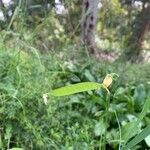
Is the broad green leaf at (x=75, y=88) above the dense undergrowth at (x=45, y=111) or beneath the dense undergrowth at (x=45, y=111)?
above

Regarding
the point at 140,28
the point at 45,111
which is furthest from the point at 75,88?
the point at 140,28

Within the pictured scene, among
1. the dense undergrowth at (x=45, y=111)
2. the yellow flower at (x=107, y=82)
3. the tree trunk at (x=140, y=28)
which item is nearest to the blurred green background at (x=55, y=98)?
the dense undergrowth at (x=45, y=111)

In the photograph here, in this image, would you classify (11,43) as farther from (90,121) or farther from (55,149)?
(55,149)

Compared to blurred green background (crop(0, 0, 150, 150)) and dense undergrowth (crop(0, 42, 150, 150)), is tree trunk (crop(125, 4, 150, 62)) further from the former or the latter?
dense undergrowth (crop(0, 42, 150, 150))

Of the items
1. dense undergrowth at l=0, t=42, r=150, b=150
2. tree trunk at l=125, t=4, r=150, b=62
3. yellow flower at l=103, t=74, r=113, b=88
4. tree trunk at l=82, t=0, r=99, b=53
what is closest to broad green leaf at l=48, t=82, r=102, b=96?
yellow flower at l=103, t=74, r=113, b=88

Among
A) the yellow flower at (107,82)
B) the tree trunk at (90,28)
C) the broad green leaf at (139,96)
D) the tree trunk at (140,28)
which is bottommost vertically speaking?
the tree trunk at (140,28)

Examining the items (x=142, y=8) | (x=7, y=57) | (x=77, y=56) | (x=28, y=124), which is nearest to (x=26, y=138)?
(x=28, y=124)

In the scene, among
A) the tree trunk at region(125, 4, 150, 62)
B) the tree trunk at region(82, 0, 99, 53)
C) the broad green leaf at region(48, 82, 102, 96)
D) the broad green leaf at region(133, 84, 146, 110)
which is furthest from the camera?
the tree trunk at region(125, 4, 150, 62)

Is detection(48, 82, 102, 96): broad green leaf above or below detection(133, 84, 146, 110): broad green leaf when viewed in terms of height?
above

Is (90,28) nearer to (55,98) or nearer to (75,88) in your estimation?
(55,98)

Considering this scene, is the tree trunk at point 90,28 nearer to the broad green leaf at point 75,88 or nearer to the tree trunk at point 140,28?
the tree trunk at point 140,28

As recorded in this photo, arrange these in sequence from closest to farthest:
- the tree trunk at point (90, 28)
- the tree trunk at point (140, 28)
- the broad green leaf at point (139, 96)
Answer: the broad green leaf at point (139, 96) < the tree trunk at point (90, 28) < the tree trunk at point (140, 28)

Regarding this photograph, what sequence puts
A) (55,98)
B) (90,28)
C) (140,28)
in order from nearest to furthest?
(55,98) < (90,28) < (140,28)

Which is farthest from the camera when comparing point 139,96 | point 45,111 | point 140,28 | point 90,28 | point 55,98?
point 140,28
